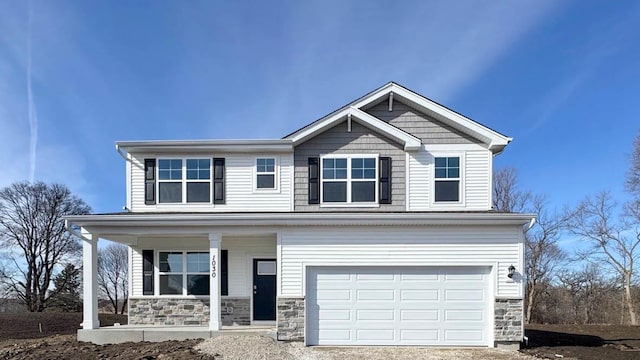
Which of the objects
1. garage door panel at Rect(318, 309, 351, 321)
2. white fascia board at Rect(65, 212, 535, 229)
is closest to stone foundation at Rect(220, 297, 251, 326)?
garage door panel at Rect(318, 309, 351, 321)

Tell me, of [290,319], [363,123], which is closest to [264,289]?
[290,319]

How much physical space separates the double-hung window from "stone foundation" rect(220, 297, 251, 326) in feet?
2.43

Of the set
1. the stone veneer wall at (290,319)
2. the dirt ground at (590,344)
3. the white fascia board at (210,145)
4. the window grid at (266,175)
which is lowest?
the dirt ground at (590,344)

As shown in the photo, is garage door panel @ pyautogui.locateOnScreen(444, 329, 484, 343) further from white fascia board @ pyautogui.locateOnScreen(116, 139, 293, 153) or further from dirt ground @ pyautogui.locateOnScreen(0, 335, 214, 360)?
white fascia board @ pyautogui.locateOnScreen(116, 139, 293, 153)

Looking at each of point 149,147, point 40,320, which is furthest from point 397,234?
point 40,320

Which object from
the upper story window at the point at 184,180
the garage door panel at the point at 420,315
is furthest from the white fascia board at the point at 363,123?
the garage door panel at the point at 420,315

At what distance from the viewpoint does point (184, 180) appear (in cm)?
1093

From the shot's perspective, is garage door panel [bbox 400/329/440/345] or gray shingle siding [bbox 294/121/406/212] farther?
gray shingle siding [bbox 294/121/406/212]

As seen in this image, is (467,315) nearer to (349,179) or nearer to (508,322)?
(508,322)

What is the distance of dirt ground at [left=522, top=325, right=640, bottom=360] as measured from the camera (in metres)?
8.65

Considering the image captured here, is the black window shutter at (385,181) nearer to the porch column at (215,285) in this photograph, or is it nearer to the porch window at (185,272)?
the porch column at (215,285)

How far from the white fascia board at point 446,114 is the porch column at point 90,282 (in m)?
8.08

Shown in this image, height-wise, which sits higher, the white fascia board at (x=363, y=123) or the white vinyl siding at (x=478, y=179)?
the white fascia board at (x=363, y=123)

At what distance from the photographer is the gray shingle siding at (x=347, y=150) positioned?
35.1 feet
